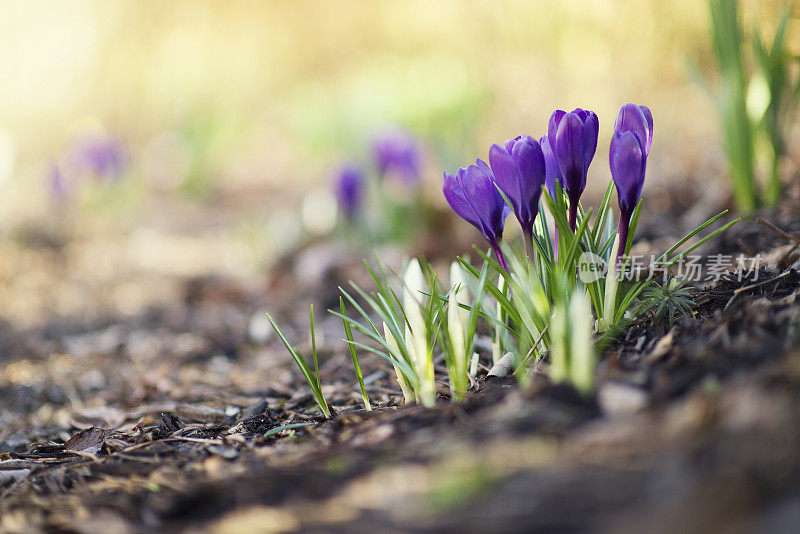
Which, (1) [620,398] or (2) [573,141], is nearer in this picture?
(1) [620,398]

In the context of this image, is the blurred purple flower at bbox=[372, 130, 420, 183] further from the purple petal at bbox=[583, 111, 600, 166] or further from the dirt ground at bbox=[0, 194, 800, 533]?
the purple petal at bbox=[583, 111, 600, 166]

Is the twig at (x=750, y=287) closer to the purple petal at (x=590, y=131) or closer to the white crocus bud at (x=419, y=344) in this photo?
the purple petal at (x=590, y=131)

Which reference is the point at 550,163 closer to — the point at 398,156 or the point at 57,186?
the point at 398,156

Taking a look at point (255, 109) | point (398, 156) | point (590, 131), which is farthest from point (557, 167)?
point (255, 109)

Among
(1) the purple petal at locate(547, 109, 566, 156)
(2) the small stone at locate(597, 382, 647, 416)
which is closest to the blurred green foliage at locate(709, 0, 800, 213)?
(1) the purple petal at locate(547, 109, 566, 156)

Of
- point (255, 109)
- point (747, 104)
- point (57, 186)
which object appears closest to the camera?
point (747, 104)

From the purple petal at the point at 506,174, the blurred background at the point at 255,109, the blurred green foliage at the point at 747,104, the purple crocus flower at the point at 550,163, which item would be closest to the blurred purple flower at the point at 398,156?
the blurred background at the point at 255,109

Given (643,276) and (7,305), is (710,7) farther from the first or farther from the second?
(7,305)
